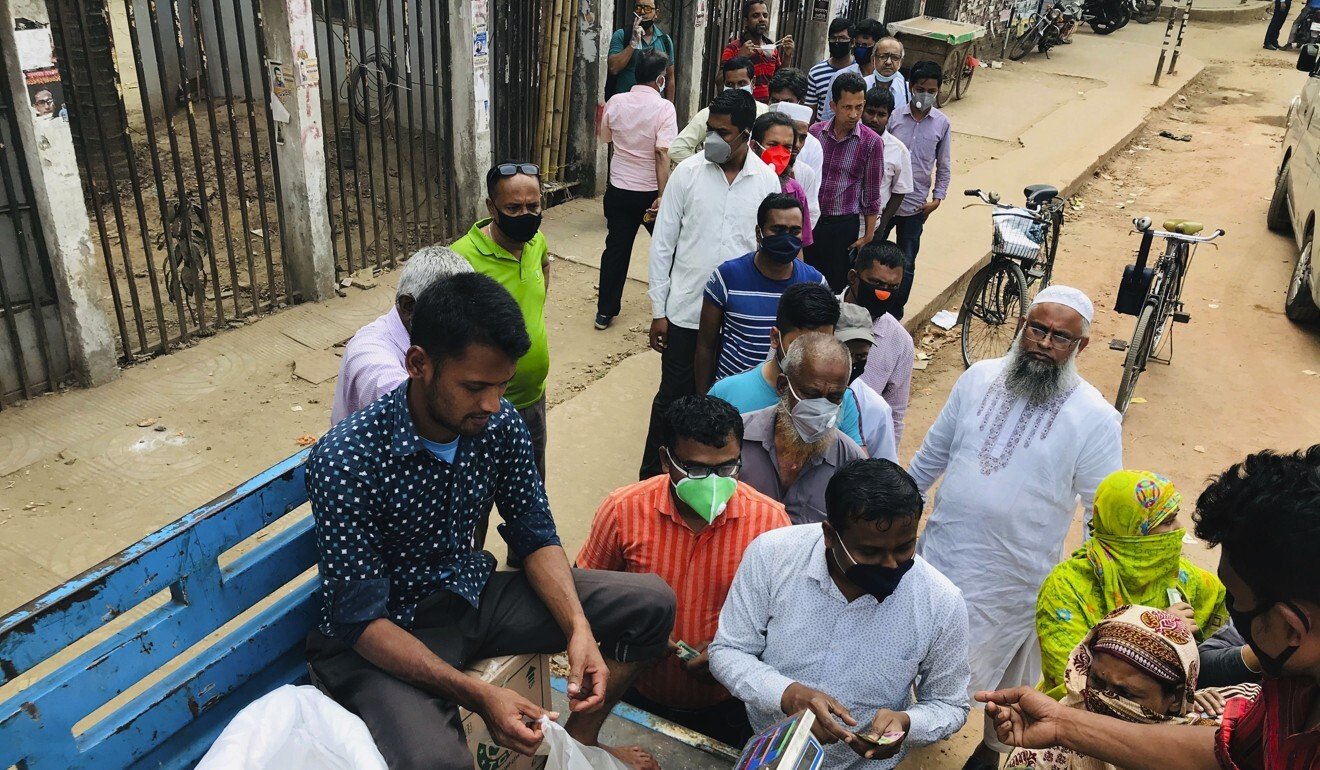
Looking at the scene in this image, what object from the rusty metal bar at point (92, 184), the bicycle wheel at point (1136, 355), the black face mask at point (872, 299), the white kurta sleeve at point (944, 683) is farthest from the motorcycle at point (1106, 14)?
the white kurta sleeve at point (944, 683)

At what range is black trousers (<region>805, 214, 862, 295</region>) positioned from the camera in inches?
244

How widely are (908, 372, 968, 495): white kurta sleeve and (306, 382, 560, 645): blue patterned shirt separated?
1.80 metres

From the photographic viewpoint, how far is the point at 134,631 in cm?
202

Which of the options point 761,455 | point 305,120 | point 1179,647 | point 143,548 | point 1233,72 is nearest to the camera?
point 143,548

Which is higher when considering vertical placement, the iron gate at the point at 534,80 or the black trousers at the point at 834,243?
the iron gate at the point at 534,80

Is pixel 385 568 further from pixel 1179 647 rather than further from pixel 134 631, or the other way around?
pixel 1179 647

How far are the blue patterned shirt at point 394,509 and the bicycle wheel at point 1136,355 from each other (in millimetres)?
5077

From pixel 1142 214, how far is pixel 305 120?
28.7ft

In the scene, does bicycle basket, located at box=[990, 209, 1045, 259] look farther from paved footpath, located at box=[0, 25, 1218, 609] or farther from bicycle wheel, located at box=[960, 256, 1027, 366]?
paved footpath, located at box=[0, 25, 1218, 609]

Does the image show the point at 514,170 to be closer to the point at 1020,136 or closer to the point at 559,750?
the point at 559,750

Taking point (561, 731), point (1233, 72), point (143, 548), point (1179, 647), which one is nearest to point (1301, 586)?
point (1179, 647)

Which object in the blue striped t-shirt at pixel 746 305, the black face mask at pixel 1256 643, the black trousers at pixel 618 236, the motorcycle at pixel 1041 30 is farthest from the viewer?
the motorcycle at pixel 1041 30

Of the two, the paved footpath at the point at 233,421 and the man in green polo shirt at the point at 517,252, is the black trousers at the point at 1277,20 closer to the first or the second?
the paved footpath at the point at 233,421

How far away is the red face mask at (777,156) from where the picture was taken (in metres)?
5.43
